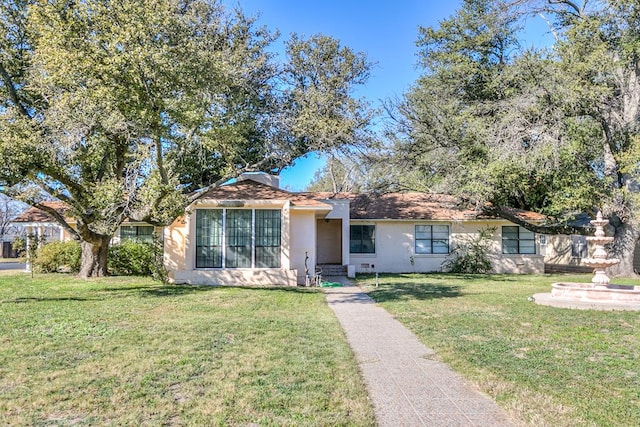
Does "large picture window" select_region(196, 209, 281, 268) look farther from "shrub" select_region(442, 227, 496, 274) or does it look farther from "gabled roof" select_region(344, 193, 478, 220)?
"shrub" select_region(442, 227, 496, 274)

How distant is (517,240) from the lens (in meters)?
22.0

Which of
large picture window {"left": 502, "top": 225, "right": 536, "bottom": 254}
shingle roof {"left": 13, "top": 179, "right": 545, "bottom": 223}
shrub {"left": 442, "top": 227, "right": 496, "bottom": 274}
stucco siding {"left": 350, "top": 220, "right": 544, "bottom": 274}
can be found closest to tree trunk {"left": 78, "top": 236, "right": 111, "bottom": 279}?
shingle roof {"left": 13, "top": 179, "right": 545, "bottom": 223}

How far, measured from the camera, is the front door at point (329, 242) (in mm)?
22375

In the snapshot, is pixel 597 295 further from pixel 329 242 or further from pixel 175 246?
pixel 329 242

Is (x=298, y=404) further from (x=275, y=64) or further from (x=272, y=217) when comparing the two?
(x=275, y=64)

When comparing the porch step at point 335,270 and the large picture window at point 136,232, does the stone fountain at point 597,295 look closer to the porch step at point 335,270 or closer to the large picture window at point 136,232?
the porch step at point 335,270

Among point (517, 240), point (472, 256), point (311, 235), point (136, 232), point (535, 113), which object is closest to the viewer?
point (311, 235)

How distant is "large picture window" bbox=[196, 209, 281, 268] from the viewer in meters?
15.2

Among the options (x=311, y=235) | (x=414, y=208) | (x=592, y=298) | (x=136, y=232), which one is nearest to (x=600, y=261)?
(x=592, y=298)

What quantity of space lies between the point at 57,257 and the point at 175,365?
1600 cm

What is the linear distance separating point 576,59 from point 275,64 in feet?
37.1

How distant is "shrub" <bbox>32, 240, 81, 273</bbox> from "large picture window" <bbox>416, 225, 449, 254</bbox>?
49.7ft

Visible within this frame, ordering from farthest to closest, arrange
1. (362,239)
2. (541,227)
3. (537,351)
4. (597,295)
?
(362,239) < (541,227) < (597,295) < (537,351)

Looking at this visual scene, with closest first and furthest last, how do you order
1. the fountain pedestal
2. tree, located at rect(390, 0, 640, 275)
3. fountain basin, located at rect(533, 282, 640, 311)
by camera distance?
fountain basin, located at rect(533, 282, 640, 311), the fountain pedestal, tree, located at rect(390, 0, 640, 275)
